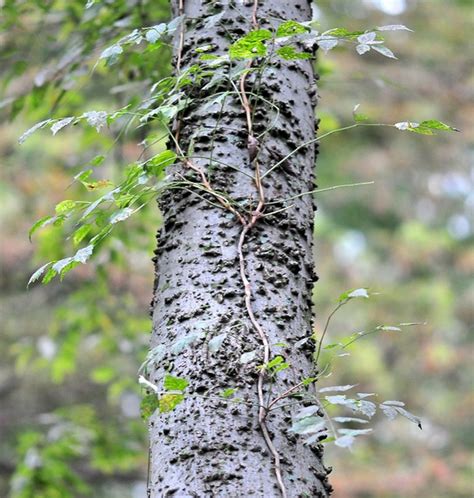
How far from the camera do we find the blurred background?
3869 millimetres

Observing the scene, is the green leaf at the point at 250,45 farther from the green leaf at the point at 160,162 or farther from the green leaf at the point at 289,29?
the green leaf at the point at 160,162

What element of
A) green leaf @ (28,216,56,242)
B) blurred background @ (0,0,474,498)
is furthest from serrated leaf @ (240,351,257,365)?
blurred background @ (0,0,474,498)

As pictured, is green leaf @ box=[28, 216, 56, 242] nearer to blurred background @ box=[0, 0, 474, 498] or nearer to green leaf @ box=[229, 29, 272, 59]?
green leaf @ box=[229, 29, 272, 59]

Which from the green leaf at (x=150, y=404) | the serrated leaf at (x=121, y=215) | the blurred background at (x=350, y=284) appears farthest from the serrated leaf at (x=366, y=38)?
the blurred background at (x=350, y=284)

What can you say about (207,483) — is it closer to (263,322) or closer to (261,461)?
(261,461)

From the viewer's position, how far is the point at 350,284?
8641 mm

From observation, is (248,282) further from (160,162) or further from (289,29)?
(289,29)

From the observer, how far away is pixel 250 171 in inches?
61.9

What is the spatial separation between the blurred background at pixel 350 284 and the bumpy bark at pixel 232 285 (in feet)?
5.68

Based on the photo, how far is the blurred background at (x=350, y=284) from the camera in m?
3.87

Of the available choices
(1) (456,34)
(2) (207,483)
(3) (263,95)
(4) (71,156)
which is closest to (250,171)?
(3) (263,95)

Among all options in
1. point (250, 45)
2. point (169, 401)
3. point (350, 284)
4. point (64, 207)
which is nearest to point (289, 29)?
point (250, 45)

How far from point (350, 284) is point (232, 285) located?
728cm

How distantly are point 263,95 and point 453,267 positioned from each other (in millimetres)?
7855
